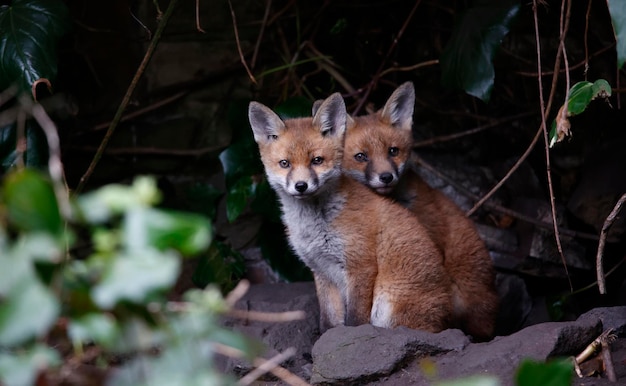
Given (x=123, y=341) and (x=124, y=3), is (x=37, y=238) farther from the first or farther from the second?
(x=124, y=3)

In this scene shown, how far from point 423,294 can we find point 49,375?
3.46 metres

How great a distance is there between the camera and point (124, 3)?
6.52 metres

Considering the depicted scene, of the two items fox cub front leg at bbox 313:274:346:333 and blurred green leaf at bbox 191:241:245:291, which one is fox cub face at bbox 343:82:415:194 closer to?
fox cub front leg at bbox 313:274:346:333

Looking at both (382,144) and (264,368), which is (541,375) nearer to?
(264,368)

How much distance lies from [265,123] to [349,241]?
1.03 m

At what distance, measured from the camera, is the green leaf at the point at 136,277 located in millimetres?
1256

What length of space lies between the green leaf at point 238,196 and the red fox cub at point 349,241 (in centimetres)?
109

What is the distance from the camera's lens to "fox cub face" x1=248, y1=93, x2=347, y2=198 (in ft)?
15.5

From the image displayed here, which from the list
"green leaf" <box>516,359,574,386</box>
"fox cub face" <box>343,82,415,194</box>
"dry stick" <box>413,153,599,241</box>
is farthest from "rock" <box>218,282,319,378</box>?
"green leaf" <box>516,359,574,386</box>

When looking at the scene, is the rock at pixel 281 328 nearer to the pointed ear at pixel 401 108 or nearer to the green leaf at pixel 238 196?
the green leaf at pixel 238 196

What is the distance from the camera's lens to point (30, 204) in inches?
50.8

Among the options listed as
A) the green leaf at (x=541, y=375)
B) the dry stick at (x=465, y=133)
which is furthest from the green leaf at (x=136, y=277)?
the dry stick at (x=465, y=133)

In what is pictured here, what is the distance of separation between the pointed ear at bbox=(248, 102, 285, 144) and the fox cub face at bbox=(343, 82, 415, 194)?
69cm

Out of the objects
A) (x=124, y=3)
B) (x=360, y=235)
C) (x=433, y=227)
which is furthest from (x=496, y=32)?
(x=124, y=3)
